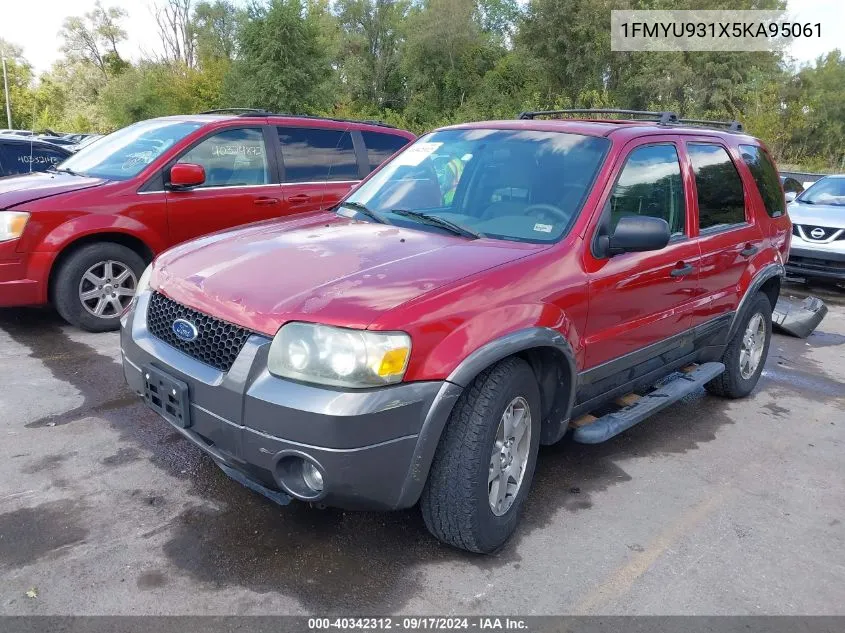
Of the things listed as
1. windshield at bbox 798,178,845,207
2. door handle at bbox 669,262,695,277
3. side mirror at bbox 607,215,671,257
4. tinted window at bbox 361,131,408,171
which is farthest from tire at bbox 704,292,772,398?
windshield at bbox 798,178,845,207

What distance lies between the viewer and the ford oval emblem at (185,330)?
2.77 meters

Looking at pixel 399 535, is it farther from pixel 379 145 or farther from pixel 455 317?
pixel 379 145

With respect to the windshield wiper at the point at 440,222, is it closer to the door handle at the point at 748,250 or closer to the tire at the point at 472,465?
the tire at the point at 472,465

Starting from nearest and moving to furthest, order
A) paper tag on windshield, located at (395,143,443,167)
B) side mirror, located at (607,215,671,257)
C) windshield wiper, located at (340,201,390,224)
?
side mirror, located at (607,215,671,257) < windshield wiper, located at (340,201,390,224) < paper tag on windshield, located at (395,143,443,167)

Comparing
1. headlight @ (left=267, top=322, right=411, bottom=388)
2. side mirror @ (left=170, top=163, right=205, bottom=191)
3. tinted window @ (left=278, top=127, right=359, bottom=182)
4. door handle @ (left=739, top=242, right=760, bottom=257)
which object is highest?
tinted window @ (left=278, top=127, right=359, bottom=182)

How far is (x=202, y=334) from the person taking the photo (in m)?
2.74

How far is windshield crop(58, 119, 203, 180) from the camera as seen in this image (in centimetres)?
590

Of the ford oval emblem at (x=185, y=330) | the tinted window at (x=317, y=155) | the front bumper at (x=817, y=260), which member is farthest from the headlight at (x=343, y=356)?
the front bumper at (x=817, y=260)

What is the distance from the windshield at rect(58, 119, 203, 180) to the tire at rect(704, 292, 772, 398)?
4.69m

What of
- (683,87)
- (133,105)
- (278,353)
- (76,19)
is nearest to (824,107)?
(683,87)

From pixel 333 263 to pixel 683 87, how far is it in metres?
38.7

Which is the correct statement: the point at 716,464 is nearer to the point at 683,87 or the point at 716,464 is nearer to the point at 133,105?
the point at 683,87

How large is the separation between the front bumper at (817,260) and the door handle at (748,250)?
17.9 ft

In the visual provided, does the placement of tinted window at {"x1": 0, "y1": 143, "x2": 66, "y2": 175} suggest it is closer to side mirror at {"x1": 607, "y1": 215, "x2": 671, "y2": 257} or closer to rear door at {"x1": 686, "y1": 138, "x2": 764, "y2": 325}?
rear door at {"x1": 686, "y1": 138, "x2": 764, "y2": 325}
